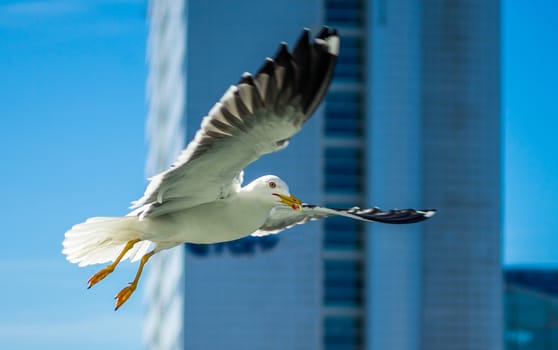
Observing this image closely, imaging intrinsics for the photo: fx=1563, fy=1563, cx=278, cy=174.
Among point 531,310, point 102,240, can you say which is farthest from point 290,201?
point 531,310

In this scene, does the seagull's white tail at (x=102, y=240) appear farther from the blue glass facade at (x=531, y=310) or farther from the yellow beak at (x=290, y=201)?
the blue glass facade at (x=531, y=310)

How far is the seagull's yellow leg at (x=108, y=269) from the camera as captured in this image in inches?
573

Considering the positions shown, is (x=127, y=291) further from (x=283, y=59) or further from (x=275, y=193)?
(x=283, y=59)

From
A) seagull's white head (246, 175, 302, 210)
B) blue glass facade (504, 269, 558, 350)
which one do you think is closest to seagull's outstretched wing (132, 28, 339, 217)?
seagull's white head (246, 175, 302, 210)

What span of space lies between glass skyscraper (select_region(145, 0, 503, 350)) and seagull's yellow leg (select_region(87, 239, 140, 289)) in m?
52.3

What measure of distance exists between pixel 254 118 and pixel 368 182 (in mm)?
56485

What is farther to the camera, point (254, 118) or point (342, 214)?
point (342, 214)

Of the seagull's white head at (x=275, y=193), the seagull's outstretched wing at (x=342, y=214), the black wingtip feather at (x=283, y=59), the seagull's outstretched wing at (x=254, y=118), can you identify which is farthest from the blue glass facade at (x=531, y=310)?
the black wingtip feather at (x=283, y=59)

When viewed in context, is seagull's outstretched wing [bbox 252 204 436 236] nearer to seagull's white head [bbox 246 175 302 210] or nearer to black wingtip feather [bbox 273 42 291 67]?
seagull's white head [bbox 246 175 302 210]

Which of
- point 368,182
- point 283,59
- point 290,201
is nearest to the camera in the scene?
point 283,59

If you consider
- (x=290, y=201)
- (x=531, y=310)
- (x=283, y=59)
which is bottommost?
(x=531, y=310)

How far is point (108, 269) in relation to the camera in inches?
583

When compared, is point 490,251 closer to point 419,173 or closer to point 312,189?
point 419,173

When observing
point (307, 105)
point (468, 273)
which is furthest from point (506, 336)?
point (307, 105)
